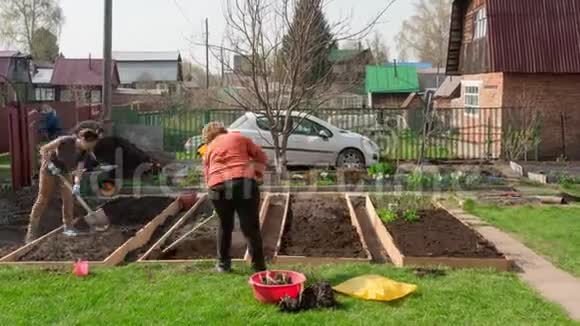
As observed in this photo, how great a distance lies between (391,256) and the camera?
7.50m

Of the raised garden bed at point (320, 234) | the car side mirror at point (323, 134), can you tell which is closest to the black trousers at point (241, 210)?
the raised garden bed at point (320, 234)

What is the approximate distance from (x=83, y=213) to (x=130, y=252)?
2.95 meters

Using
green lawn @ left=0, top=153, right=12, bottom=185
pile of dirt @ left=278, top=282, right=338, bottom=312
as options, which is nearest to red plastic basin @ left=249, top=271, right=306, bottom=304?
pile of dirt @ left=278, top=282, right=338, bottom=312

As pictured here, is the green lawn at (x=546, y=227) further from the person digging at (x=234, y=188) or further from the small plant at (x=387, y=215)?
the person digging at (x=234, y=188)

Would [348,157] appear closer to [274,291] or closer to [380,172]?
[380,172]

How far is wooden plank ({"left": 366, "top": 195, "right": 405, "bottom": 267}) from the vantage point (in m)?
7.14

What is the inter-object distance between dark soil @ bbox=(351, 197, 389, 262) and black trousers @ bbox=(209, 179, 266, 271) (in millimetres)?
1680

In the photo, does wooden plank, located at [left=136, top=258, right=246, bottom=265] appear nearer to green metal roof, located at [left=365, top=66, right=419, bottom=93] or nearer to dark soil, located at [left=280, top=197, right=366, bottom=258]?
dark soil, located at [left=280, top=197, right=366, bottom=258]

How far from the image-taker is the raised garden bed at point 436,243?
6887 millimetres

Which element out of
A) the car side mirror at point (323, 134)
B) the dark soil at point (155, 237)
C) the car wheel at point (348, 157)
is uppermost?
the car side mirror at point (323, 134)

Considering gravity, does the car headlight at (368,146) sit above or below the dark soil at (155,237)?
above

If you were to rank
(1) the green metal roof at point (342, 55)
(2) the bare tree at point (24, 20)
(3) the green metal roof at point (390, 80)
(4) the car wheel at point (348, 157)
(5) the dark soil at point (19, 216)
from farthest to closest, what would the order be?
(2) the bare tree at point (24, 20)
(3) the green metal roof at point (390, 80)
(1) the green metal roof at point (342, 55)
(4) the car wheel at point (348, 157)
(5) the dark soil at point (19, 216)

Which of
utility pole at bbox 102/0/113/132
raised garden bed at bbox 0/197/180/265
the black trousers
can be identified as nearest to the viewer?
the black trousers

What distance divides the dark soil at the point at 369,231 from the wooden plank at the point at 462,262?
64 centimetres
